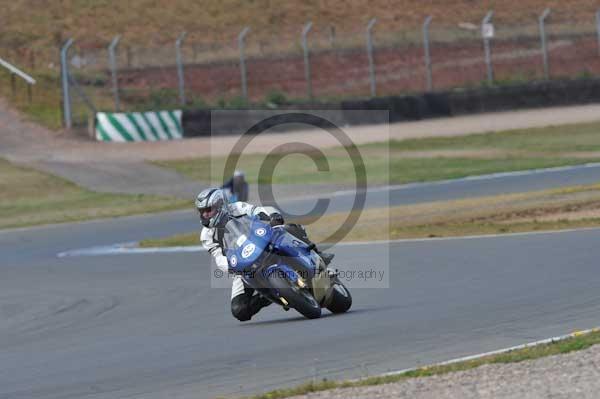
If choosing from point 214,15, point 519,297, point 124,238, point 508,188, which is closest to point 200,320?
point 519,297

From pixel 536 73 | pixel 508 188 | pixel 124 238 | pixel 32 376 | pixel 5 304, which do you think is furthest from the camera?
pixel 536 73

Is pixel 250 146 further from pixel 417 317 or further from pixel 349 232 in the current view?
pixel 417 317

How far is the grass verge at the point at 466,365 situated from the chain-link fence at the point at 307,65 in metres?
29.5

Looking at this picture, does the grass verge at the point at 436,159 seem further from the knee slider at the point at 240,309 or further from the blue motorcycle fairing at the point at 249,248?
the blue motorcycle fairing at the point at 249,248

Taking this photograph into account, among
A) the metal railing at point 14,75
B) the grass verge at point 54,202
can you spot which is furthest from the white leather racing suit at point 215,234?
the metal railing at point 14,75

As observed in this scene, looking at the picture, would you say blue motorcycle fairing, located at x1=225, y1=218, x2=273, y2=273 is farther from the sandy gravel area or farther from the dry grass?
the dry grass

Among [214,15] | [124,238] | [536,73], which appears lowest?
[124,238]

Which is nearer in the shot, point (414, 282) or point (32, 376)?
point (32, 376)

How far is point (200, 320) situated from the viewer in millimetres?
11609

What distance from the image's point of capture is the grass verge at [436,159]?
94.5 ft

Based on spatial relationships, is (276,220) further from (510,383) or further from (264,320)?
(510,383)

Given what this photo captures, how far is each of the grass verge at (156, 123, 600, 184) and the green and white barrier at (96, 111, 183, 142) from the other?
278 cm

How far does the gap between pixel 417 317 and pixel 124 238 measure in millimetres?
12353

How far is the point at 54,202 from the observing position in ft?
94.8
